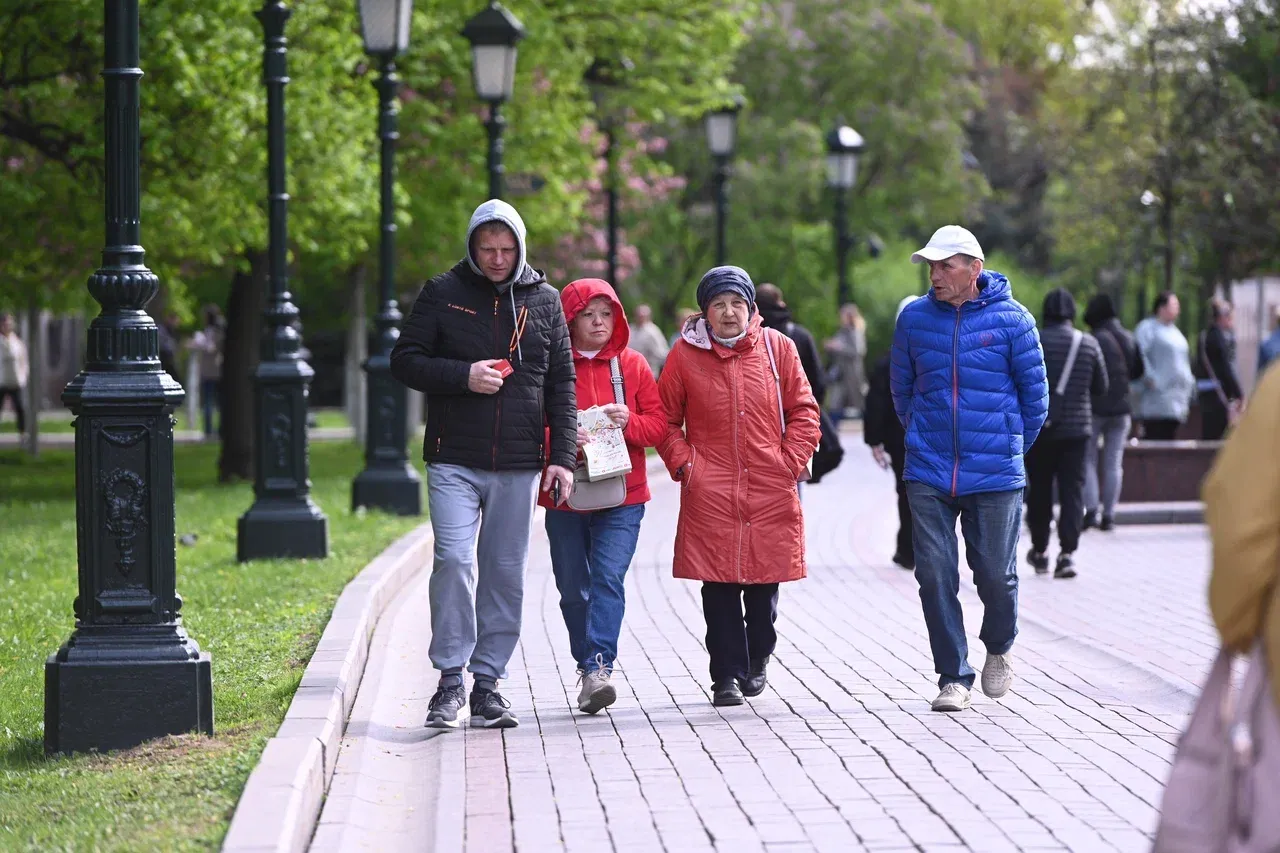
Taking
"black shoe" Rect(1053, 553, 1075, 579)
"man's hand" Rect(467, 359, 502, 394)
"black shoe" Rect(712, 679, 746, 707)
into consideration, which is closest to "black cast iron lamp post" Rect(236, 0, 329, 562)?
"black shoe" Rect(1053, 553, 1075, 579)

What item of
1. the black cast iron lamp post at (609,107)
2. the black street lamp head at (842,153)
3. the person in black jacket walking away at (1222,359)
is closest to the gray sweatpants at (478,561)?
the person in black jacket walking away at (1222,359)

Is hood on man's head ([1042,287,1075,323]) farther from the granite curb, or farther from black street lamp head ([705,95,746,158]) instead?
black street lamp head ([705,95,746,158])

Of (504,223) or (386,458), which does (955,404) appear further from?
(386,458)

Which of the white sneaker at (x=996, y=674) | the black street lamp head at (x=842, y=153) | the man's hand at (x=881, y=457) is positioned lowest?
the white sneaker at (x=996, y=674)

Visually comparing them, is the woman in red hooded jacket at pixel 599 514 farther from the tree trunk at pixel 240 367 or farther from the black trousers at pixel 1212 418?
the tree trunk at pixel 240 367

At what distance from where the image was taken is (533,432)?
770 centimetres

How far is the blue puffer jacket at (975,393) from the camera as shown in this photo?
792cm

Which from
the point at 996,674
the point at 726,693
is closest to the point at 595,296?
the point at 726,693

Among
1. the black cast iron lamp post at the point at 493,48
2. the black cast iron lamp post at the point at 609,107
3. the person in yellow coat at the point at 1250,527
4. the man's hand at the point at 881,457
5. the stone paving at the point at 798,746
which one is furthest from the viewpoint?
the black cast iron lamp post at the point at 609,107

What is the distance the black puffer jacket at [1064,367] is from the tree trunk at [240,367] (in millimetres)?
11376

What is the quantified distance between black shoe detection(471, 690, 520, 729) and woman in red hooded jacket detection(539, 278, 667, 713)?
1.04ft

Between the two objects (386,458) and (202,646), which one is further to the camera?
(386,458)

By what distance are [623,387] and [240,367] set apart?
52.8 ft

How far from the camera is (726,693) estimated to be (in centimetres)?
807
